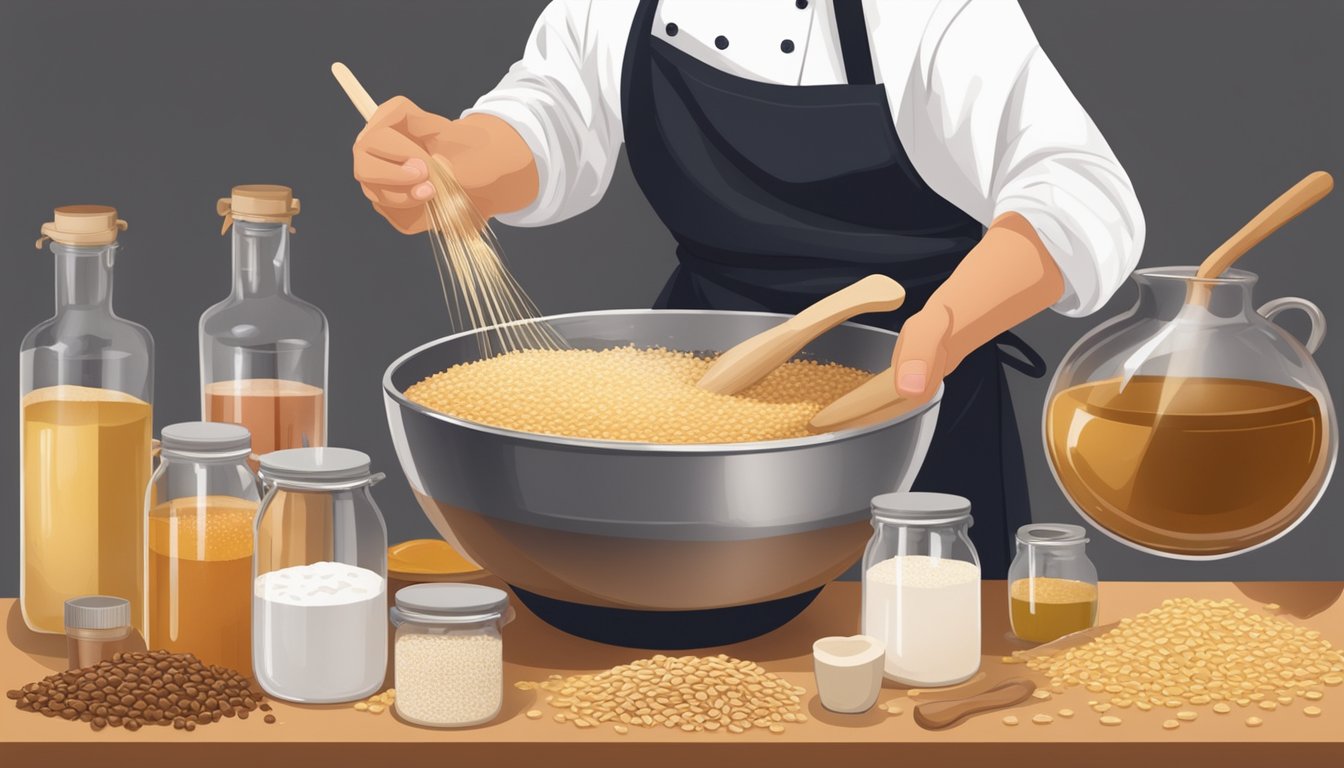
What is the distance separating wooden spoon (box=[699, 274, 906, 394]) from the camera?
7.43 feet

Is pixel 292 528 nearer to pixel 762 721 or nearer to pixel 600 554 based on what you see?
pixel 600 554

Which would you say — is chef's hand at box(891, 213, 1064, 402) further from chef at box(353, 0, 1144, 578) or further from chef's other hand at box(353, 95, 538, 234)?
chef's other hand at box(353, 95, 538, 234)

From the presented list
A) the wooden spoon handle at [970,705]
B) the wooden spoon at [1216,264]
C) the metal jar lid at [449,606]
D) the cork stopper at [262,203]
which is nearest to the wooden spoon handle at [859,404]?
the wooden spoon at [1216,264]

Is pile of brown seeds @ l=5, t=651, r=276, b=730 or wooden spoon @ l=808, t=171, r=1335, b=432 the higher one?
wooden spoon @ l=808, t=171, r=1335, b=432

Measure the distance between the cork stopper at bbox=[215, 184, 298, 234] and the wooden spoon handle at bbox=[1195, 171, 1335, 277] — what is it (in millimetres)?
1105

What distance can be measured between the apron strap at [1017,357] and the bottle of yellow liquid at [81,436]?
1.20 metres

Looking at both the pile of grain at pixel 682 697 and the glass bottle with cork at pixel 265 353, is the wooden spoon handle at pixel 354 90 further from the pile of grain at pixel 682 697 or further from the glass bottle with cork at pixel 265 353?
the pile of grain at pixel 682 697

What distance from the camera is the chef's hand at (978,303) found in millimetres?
2168

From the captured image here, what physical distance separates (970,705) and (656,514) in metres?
0.38

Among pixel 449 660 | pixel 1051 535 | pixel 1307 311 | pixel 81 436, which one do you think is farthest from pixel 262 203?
pixel 1307 311

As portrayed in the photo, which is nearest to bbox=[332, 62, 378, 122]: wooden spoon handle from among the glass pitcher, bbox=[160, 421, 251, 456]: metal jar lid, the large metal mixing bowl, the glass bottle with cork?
the glass bottle with cork

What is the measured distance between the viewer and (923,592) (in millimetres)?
2055

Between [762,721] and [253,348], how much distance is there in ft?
2.85

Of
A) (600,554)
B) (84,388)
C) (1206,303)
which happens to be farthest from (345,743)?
(1206,303)
